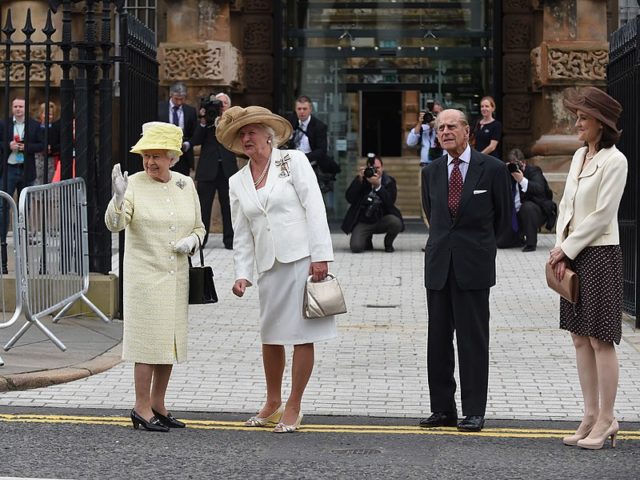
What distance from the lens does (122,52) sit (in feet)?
40.9

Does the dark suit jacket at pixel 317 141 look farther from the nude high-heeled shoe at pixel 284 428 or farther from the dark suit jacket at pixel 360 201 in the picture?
the nude high-heeled shoe at pixel 284 428

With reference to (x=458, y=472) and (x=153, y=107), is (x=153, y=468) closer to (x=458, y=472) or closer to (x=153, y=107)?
(x=458, y=472)

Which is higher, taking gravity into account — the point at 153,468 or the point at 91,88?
the point at 91,88

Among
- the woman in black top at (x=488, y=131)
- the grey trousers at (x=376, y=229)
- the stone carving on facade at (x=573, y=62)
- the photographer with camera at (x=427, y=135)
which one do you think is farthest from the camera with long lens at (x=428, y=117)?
the stone carving on facade at (x=573, y=62)

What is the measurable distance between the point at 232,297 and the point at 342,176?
26.3ft

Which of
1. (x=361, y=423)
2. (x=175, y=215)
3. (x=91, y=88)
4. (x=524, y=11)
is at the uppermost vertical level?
(x=524, y=11)

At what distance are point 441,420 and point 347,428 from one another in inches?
20.6

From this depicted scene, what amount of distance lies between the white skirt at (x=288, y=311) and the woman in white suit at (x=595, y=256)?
1.34m

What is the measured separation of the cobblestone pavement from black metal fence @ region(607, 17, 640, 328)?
527 millimetres

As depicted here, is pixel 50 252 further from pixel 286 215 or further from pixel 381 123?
pixel 381 123

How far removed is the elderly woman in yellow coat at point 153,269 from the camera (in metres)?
8.20

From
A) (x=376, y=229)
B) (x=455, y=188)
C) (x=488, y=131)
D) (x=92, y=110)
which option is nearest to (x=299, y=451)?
(x=455, y=188)

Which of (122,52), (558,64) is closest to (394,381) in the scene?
(122,52)

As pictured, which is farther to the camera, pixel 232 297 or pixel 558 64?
pixel 558 64
